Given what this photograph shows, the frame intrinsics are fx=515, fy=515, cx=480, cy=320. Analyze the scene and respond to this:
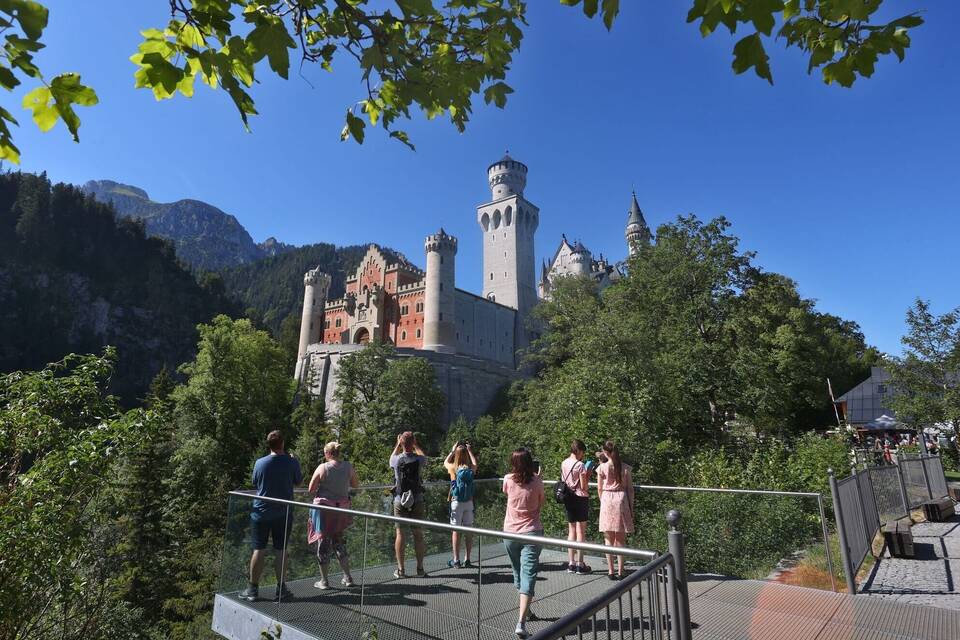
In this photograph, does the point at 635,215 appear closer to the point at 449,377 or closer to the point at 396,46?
the point at 449,377

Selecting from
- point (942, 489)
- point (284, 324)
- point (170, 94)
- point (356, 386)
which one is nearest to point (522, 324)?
point (356, 386)

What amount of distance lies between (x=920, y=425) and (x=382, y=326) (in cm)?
4757

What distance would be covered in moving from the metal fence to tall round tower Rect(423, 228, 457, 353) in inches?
1660

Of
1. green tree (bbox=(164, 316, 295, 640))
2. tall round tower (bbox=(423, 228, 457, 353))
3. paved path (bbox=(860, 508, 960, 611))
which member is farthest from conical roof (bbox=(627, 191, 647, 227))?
paved path (bbox=(860, 508, 960, 611))

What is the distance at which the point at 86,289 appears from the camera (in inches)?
3061

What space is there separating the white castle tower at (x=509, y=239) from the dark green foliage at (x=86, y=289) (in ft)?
160

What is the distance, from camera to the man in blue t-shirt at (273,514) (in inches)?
227

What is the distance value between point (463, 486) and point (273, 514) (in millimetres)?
2429

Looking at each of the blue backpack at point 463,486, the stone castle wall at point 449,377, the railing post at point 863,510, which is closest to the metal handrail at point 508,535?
the blue backpack at point 463,486

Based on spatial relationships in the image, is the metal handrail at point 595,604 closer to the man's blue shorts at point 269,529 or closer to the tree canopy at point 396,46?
the tree canopy at point 396,46

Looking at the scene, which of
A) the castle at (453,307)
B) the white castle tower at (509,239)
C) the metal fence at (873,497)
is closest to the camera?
the metal fence at (873,497)

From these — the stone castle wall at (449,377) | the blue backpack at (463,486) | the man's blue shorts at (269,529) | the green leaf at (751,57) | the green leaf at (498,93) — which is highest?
the stone castle wall at (449,377)

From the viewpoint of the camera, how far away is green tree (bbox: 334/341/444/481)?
119ft

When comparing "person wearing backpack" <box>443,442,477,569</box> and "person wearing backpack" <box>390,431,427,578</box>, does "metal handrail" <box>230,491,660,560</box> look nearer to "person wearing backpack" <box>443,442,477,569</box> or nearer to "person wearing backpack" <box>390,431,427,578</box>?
"person wearing backpack" <box>390,431,427,578</box>
